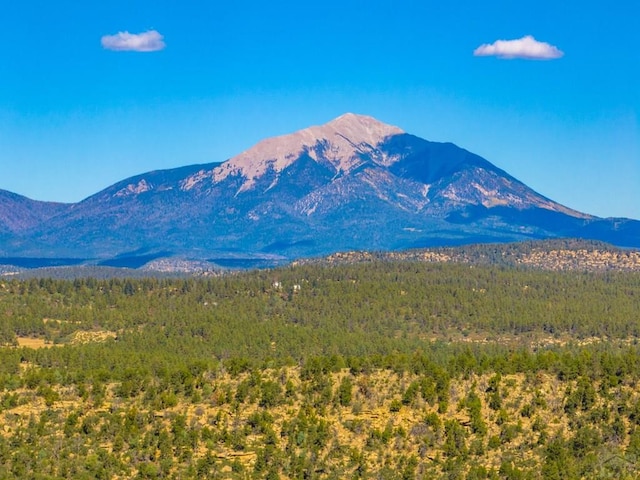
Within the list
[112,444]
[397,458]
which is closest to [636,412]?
[397,458]

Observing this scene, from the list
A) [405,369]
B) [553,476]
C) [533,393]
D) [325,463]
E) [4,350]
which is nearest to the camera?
[553,476]

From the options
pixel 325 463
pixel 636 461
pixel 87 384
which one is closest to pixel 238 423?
pixel 325 463

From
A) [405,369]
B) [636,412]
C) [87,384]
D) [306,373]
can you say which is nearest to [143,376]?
[87,384]

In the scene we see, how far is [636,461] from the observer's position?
124312mm

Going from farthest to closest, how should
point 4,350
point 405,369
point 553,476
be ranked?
1. point 4,350
2. point 405,369
3. point 553,476

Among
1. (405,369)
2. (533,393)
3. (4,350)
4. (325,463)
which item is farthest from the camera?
(4,350)

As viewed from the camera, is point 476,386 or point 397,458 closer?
point 397,458

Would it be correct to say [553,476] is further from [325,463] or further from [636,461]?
[325,463]

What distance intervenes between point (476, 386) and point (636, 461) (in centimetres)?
2462

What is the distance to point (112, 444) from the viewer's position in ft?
437

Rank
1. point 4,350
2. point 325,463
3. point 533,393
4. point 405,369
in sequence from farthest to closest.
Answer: point 4,350, point 405,369, point 533,393, point 325,463

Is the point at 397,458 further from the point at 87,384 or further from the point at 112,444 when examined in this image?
the point at 87,384

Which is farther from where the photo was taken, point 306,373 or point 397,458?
point 306,373

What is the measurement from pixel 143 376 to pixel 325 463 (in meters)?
31.9
